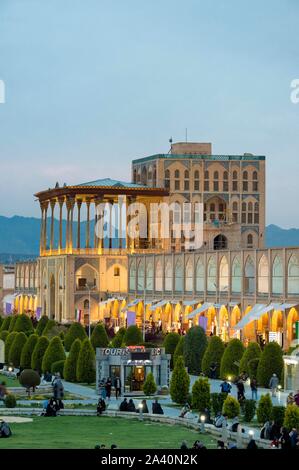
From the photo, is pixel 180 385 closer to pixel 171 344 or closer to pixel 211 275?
pixel 171 344

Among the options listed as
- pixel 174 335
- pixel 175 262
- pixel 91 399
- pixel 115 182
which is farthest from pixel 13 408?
pixel 115 182

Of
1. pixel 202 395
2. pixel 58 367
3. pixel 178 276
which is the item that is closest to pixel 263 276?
pixel 178 276

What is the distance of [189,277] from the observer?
76625mm

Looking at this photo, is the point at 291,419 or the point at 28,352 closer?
the point at 291,419

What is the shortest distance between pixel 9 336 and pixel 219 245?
47055 millimetres

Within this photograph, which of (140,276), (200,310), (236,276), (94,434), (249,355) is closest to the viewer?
(94,434)

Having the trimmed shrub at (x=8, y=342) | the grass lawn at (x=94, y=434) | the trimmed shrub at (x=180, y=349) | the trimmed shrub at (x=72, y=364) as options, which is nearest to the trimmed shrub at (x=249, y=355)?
the trimmed shrub at (x=180, y=349)

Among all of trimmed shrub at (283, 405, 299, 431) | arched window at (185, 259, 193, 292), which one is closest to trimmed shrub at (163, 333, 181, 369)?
Answer: arched window at (185, 259, 193, 292)

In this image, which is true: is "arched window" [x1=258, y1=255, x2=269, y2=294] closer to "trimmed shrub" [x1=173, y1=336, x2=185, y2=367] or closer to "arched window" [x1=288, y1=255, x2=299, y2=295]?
"arched window" [x1=288, y1=255, x2=299, y2=295]

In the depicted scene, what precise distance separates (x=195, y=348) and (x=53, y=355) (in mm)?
5689

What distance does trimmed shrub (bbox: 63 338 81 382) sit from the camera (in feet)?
166

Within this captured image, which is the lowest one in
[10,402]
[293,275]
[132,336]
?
[10,402]

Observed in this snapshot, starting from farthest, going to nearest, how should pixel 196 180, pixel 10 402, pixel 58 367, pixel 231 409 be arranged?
pixel 196 180
pixel 58 367
pixel 10 402
pixel 231 409

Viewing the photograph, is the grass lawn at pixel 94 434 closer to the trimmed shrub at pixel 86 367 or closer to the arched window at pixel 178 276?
the trimmed shrub at pixel 86 367
